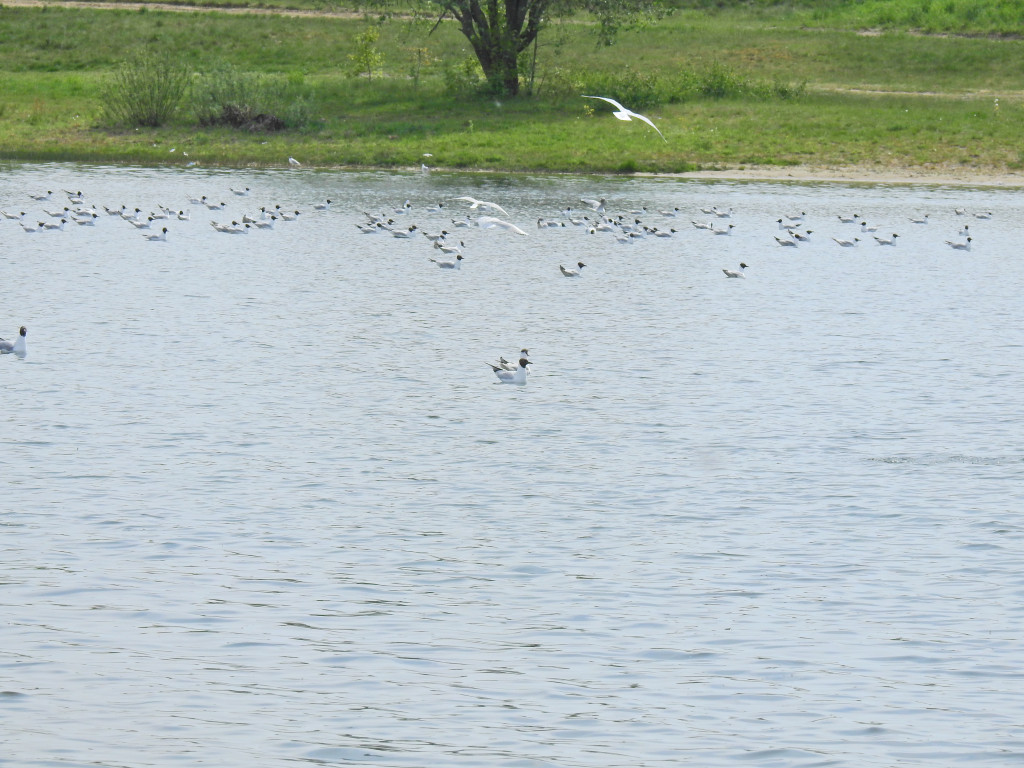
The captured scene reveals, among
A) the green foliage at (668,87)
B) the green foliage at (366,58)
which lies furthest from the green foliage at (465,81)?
the green foliage at (366,58)

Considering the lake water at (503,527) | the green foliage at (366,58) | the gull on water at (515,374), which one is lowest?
the lake water at (503,527)

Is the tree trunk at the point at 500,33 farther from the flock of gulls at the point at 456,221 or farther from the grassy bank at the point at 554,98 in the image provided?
the flock of gulls at the point at 456,221

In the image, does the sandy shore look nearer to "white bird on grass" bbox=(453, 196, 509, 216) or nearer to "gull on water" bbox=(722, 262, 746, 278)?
"white bird on grass" bbox=(453, 196, 509, 216)

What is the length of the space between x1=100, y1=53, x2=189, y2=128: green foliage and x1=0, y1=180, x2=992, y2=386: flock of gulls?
11847mm

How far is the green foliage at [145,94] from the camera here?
186 feet

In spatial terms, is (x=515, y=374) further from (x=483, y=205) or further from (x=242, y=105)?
(x=242, y=105)

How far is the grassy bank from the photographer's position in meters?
54.1

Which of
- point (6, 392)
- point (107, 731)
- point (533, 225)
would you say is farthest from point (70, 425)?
point (533, 225)

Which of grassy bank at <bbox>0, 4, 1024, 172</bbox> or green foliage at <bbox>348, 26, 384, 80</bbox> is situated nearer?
grassy bank at <bbox>0, 4, 1024, 172</bbox>

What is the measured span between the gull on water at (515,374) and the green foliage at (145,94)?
128 ft

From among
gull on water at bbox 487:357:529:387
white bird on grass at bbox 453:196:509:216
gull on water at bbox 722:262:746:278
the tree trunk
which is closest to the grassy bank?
the tree trunk

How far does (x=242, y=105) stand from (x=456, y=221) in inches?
775

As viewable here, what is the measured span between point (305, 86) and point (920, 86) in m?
28.4

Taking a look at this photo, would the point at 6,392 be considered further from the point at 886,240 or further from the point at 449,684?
the point at 886,240
